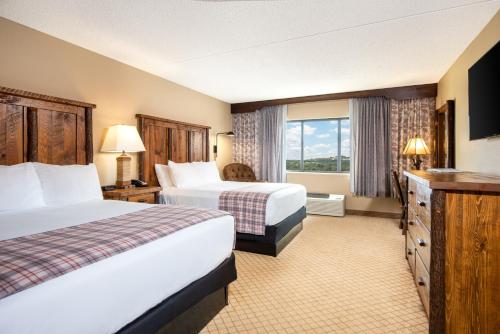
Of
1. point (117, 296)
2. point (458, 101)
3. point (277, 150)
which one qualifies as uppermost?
point (458, 101)

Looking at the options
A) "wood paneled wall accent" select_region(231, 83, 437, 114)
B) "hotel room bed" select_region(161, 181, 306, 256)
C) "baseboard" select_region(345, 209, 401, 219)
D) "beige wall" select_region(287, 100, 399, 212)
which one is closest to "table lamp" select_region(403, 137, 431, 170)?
"wood paneled wall accent" select_region(231, 83, 437, 114)

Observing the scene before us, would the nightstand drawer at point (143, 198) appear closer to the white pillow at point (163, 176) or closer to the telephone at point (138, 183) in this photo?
the telephone at point (138, 183)

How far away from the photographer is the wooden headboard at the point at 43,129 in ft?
7.93

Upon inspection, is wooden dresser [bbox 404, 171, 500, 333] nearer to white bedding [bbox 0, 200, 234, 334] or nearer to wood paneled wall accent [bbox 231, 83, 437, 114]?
white bedding [bbox 0, 200, 234, 334]

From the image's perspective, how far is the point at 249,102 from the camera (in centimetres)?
599

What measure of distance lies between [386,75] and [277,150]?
2463 millimetres

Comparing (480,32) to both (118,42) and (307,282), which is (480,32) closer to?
(307,282)

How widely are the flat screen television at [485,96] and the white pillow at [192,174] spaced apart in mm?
3354

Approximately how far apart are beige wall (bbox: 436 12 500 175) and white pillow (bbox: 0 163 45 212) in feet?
12.7

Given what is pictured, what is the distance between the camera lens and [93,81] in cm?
316

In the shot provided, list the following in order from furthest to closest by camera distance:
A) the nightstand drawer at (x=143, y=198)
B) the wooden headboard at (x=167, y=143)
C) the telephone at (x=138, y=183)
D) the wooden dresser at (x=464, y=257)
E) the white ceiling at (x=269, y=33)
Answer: the wooden headboard at (x=167, y=143), the telephone at (x=138, y=183), the nightstand drawer at (x=143, y=198), the white ceiling at (x=269, y=33), the wooden dresser at (x=464, y=257)

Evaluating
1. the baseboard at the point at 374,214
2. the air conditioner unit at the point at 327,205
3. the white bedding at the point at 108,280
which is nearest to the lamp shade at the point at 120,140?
the white bedding at the point at 108,280

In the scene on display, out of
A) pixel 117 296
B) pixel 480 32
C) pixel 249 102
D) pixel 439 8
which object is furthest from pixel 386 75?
pixel 117 296

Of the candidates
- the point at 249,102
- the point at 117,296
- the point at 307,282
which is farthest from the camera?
the point at 249,102
